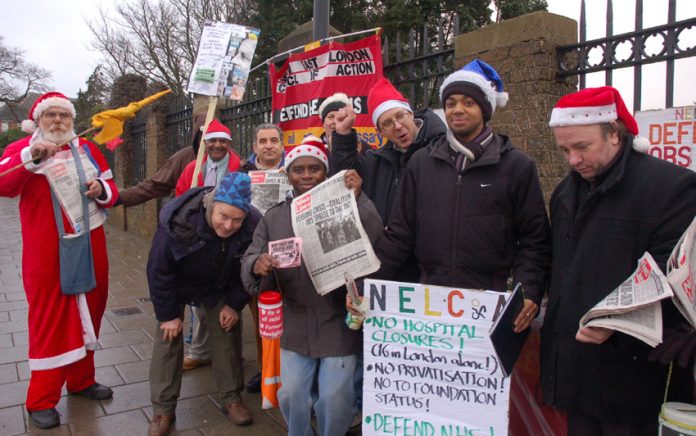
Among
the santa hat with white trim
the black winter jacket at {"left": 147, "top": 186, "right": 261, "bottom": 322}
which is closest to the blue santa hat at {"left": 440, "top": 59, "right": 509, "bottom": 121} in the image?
the santa hat with white trim

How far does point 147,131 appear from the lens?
1123cm

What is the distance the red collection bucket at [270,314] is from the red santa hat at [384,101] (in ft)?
3.73

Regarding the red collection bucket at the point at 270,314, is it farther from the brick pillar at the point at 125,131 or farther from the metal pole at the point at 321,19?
the brick pillar at the point at 125,131

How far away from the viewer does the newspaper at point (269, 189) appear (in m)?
3.96

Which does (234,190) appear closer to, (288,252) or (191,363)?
(288,252)

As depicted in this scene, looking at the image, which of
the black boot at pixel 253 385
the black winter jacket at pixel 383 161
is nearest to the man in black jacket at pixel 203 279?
the black boot at pixel 253 385

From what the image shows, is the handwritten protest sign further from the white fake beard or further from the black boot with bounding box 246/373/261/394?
the white fake beard

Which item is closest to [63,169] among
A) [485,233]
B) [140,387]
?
[140,387]

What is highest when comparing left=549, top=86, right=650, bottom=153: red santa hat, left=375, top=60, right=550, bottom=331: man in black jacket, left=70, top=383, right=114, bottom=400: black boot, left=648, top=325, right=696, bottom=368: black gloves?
left=549, top=86, right=650, bottom=153: red santa hat

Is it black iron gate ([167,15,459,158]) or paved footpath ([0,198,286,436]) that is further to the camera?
black iron gate ([167,15,459,158])

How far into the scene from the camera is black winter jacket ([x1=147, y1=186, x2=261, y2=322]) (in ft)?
10.6

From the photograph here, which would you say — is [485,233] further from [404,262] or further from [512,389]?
[512,389]

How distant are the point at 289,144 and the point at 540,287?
12.8ft

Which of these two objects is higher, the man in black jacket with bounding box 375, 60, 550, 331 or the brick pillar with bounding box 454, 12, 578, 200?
the brick pillar with bounding box 454, 12, 578, 200
